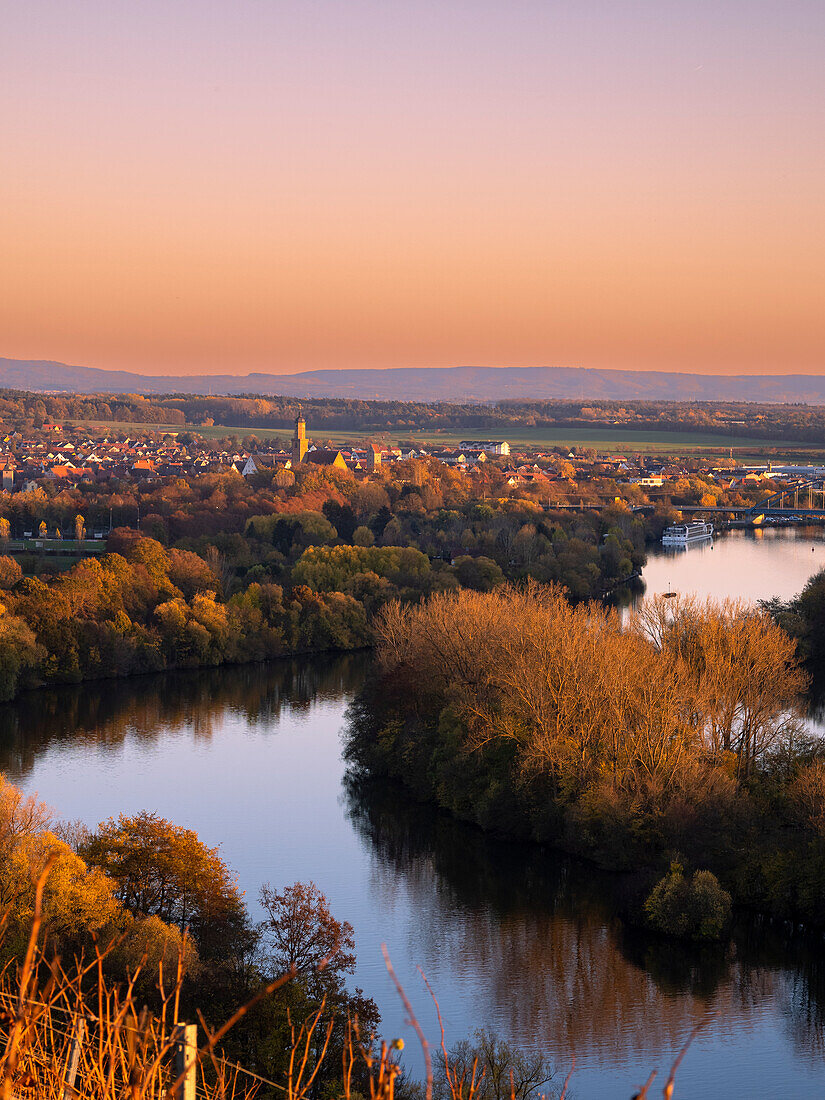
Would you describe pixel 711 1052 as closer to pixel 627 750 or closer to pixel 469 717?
pixel 627 750

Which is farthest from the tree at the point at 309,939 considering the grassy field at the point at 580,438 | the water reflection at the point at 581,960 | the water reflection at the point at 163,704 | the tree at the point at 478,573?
the grassy field at the point at 580,438

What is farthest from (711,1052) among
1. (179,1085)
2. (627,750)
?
(179,1085)

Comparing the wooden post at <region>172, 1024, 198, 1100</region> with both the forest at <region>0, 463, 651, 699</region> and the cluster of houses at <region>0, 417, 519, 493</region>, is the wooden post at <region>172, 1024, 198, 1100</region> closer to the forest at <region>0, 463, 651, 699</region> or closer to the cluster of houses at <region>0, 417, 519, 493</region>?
the forest at <region>0, 463, 651, 699</region>

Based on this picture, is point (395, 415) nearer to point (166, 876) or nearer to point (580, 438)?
point (580, 438)

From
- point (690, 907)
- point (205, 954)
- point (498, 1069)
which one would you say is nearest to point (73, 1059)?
point (498, 1069)

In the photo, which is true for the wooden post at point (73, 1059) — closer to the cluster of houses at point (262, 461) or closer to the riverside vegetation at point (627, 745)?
the riverside vegetation at point (627, 745)

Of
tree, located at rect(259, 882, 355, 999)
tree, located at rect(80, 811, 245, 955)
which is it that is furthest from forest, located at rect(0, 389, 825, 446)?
tree, located at rect(259, 882, 355, 999)
